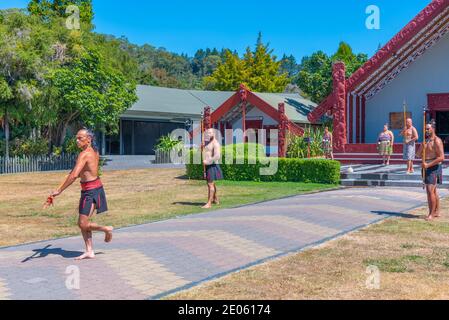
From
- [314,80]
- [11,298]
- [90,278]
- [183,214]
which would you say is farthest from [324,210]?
[314,80]

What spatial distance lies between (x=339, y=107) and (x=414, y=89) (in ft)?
14.3

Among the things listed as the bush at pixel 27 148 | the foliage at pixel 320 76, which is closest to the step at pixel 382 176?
the bush at pixel 27 148

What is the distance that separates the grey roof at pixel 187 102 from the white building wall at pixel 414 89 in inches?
195

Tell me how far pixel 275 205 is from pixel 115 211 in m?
3.72

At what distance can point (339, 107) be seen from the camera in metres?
23.0

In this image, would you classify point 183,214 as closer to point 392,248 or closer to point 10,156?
point 392,248

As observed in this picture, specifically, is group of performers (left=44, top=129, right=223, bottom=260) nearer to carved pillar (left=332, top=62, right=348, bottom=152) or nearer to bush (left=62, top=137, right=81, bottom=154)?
carved pillar (left=332, top=62, right=348, bottom=152)

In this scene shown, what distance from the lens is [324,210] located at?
11141mm

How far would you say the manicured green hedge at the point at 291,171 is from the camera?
17.4 meters

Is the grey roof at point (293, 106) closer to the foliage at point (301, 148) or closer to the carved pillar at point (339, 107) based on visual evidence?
the foliage at point (301, 148)

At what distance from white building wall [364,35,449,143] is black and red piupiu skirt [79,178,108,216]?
20269 mm

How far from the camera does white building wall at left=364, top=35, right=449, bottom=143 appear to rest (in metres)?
23.9

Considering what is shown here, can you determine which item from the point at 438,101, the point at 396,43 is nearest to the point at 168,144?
the point at 396,43

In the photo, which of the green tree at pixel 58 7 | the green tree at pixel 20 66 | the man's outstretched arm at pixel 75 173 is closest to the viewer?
the man's outstretched arm at pixel 75 173
